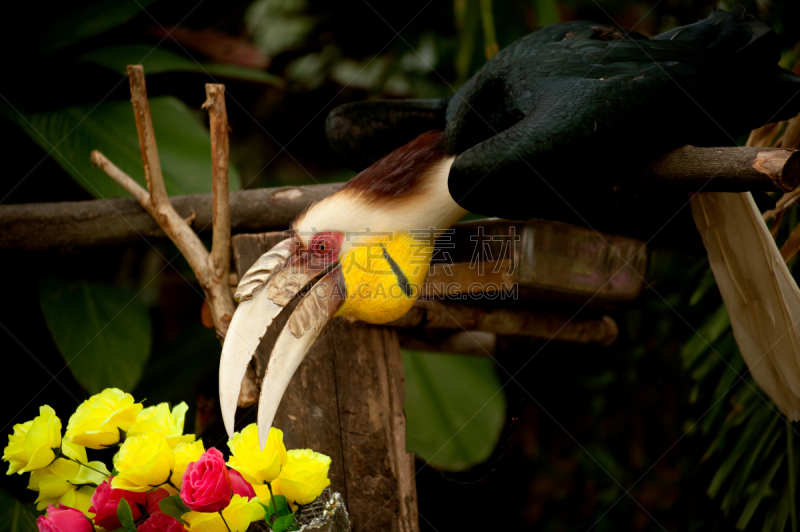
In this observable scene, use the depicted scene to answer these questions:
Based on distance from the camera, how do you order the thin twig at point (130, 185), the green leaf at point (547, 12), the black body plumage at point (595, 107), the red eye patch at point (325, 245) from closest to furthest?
1. the black body plumage at point (595, 107)
2. the red eye patch at point (325, 245)
3. the thin twig at point (130, 185)
4. the green leaf at point (547, 12)

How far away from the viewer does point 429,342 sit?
1714 millimetres

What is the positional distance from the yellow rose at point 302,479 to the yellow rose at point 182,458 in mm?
108

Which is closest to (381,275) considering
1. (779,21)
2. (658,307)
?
(779,21)

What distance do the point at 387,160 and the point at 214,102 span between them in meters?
0.33

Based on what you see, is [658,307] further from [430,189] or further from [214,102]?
[214,102]

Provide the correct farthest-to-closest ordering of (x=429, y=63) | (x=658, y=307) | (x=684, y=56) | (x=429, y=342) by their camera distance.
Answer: (x=429, y=63) < (x=658, y=307) < (x=429, y=342) < (x=684, y=56)

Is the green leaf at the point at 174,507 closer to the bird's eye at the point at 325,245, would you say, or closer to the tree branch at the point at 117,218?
the bird's eye at the point at 325,245

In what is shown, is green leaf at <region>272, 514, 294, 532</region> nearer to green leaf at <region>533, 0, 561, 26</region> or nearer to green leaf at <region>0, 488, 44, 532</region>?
green leaf at <region>0, 488, 44, 532</region>

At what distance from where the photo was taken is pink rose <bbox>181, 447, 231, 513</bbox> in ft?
2.15

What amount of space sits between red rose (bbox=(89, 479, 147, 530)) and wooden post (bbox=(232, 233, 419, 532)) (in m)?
0.40

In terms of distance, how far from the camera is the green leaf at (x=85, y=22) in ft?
5.78

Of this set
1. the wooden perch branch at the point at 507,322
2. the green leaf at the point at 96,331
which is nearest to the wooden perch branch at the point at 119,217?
the green leaf at the point at 96,331

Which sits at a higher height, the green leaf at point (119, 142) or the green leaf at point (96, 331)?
the green leaf at point (119, 142)

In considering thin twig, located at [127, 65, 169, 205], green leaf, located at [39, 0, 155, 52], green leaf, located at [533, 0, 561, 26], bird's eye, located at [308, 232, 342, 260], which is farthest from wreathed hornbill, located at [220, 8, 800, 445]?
green leaf, located at [39, 0, 155, 52]
